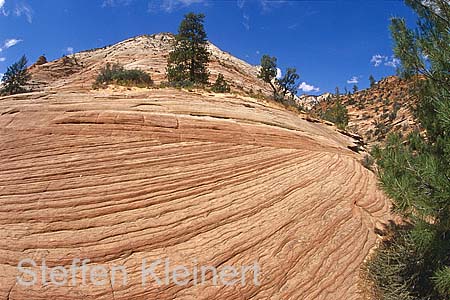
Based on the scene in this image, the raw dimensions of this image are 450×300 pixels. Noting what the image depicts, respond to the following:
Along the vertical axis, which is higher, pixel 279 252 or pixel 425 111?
pixel 425 111

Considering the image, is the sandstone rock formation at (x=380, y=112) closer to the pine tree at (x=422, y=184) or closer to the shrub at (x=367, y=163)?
the shrub at (x=367, y=163)

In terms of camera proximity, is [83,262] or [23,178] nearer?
[83,262]

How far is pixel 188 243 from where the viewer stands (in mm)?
5031

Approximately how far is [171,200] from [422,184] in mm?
4200

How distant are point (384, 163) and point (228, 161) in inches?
122

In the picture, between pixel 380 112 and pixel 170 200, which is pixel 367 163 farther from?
pixel 380 112

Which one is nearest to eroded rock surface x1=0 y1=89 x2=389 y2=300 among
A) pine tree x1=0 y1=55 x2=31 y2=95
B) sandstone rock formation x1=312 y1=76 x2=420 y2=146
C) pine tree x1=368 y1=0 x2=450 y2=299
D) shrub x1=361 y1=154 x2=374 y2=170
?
pine tree x1=368 y1=0 x2=450 y2=299

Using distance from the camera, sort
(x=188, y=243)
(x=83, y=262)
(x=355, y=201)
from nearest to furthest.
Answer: (x=83, y=262) → (x=188, y=243) → (x=355, y=201)

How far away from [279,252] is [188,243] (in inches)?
62.6

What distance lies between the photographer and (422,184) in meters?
5.03

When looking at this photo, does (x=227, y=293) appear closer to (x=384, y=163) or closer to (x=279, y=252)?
(x=279, y=252)

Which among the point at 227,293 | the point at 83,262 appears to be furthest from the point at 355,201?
the point at 83,262

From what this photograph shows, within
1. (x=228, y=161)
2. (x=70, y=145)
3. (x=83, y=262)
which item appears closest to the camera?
(x=83, y=262)

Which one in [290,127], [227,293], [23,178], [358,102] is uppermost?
[358,102]
